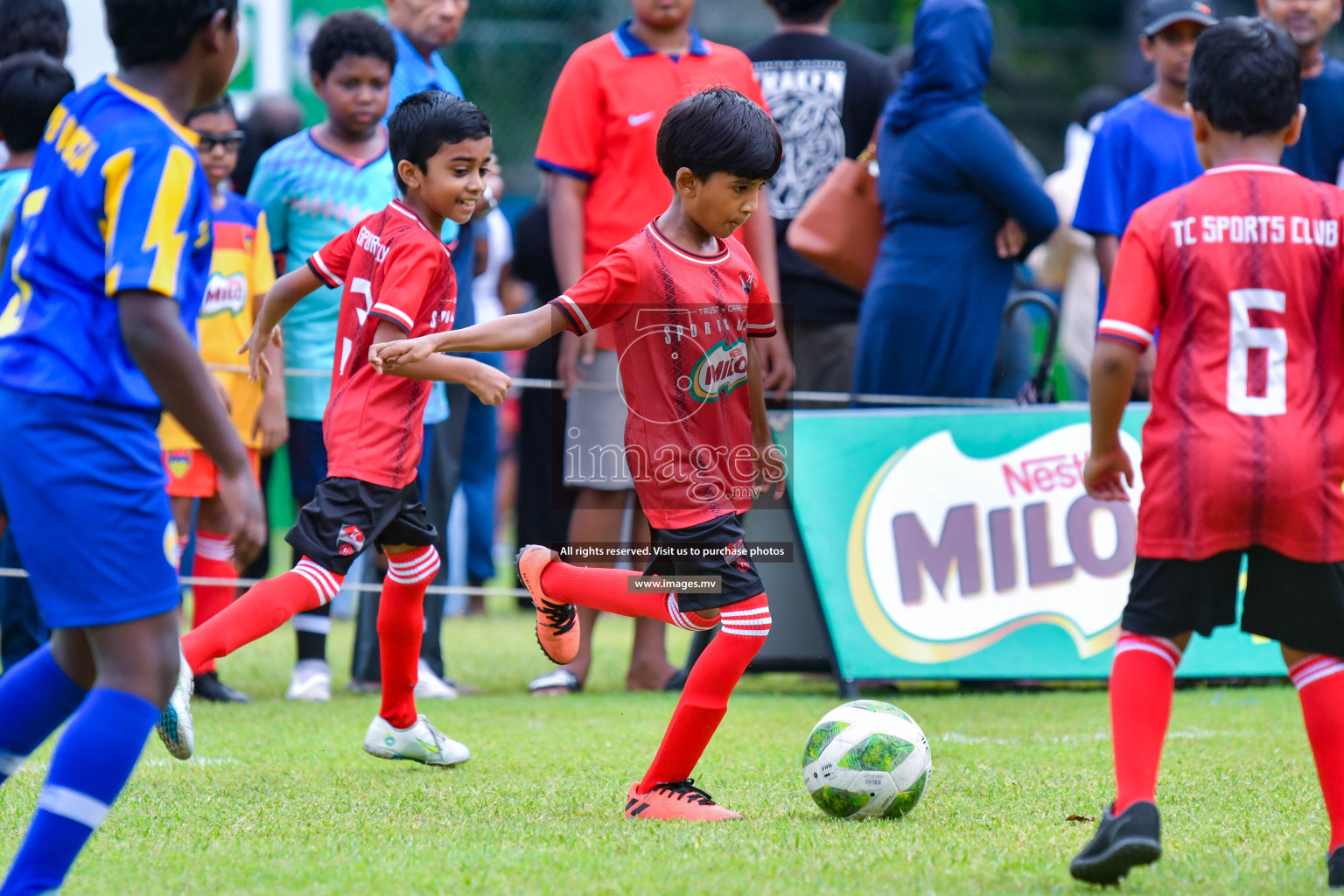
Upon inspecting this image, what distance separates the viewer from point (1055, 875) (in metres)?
2.98

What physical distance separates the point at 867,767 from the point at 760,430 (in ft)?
3.08

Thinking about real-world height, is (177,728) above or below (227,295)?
below

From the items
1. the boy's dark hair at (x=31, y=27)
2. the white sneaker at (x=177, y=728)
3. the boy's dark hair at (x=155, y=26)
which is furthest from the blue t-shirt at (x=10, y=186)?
the boy's dark hair at (x=155, y=26)

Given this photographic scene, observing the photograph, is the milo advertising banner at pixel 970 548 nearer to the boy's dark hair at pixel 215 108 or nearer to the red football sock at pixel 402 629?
the red football sock at pixel 402 629

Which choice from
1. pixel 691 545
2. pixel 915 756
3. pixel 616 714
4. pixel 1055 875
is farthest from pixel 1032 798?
pixel 616 714

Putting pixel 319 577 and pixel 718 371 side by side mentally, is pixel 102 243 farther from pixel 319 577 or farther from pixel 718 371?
pixel 319 577

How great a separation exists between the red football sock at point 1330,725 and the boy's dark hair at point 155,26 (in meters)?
2.44

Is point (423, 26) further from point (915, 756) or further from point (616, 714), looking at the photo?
point (915, 756)

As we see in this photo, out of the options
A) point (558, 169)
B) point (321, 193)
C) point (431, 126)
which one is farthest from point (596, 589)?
point (321, 193)

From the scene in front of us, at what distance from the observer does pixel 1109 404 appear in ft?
9.80

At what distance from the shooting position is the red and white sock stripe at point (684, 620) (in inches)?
148

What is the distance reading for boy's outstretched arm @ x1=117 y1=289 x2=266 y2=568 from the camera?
2.53 meters

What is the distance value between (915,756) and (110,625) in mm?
1929

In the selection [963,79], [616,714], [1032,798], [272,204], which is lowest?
[616,714]
